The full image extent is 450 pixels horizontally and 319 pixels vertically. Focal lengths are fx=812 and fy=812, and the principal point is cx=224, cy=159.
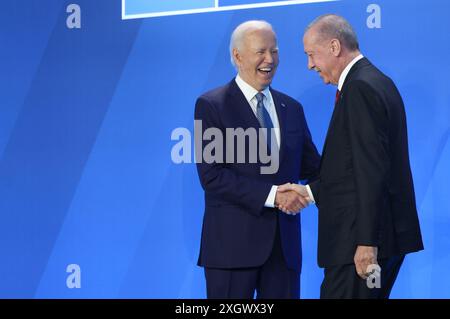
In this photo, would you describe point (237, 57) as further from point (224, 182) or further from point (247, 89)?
point (224, 182)

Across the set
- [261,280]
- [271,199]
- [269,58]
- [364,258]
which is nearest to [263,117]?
[269,58]

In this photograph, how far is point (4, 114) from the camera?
4562 mm

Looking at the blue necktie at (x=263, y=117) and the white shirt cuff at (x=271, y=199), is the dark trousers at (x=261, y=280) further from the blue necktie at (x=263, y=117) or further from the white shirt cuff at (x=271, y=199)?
the blue necktie at (x=263, y=117)

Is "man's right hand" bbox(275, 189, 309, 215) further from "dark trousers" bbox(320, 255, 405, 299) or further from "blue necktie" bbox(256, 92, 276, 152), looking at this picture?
"dark trousers" bbox(320, 255, 405, 299)

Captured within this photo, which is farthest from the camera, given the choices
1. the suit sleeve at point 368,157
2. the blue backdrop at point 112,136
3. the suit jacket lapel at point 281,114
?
the blue backdrop at point 112,136

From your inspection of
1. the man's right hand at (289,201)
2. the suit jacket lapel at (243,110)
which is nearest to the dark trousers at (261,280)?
the man's right hand at (289,201)

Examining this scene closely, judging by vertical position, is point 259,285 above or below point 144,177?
below

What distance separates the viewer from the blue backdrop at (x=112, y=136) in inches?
160

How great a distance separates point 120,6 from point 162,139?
0.76m

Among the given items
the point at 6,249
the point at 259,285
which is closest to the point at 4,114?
the point at 6,249

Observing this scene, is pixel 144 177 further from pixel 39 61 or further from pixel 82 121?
pixel 39 61

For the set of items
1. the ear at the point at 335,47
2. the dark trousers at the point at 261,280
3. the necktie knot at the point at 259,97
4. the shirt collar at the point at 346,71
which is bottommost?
the dark trousers at the point at 261,280

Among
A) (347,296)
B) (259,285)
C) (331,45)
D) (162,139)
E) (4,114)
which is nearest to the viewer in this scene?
(347,296)

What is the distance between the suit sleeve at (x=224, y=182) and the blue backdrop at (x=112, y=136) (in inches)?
36.9
